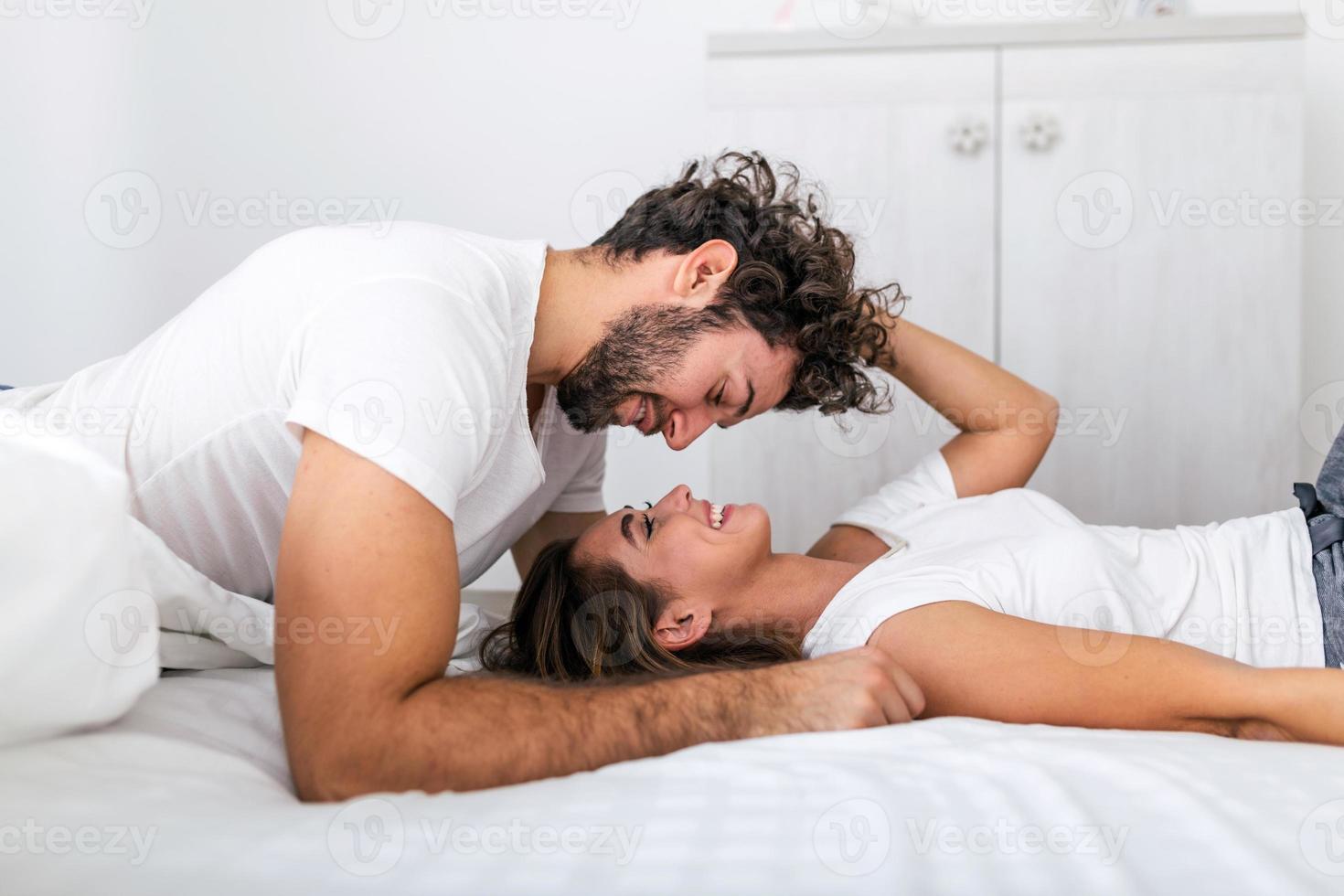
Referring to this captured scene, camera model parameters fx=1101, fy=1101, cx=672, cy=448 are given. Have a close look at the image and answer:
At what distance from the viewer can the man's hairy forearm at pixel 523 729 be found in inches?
35.1

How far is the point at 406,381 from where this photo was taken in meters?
1.00

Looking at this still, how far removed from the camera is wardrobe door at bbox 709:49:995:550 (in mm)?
2246

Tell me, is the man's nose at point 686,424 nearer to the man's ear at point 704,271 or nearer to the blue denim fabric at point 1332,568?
the man's ear at point 704,271

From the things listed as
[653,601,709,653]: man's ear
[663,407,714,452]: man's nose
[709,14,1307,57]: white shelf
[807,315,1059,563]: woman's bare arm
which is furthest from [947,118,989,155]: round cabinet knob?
[653,601,709,653]: man's ear

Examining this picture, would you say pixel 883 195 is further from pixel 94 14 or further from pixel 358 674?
pixel 94 14

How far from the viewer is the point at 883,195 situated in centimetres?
228

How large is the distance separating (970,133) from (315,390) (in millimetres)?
1658

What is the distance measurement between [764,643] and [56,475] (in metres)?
0.86

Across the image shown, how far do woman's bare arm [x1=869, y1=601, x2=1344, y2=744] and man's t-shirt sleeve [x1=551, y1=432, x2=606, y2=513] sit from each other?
2.54 ft

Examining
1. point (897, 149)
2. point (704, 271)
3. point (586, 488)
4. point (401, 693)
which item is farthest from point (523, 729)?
point (897, 149)

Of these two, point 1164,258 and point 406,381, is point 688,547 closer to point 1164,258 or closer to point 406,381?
point 406,381

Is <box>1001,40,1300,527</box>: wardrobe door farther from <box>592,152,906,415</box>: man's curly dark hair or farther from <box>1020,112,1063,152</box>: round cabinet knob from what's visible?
<box>592,152,906,415</box>: man's curly dark hair

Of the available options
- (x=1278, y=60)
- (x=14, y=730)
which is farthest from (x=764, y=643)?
(x=1278, y=60)

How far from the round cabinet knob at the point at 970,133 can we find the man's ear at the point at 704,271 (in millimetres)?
937
